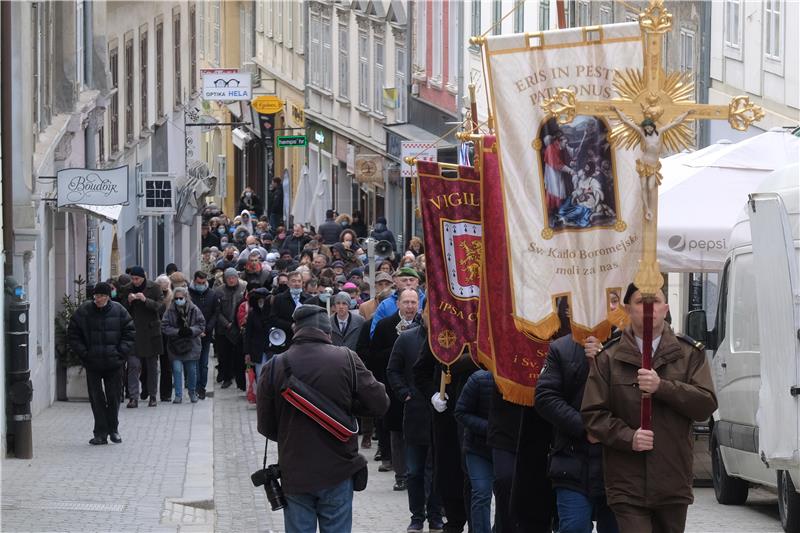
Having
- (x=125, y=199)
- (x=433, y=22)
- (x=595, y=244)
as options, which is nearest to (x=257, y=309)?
(x=125, y=199)

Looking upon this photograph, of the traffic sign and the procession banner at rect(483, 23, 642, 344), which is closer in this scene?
the procession banner at rect(483, 23, 642, 344)

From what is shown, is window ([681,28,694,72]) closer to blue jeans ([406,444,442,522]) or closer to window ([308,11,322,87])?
blue jeans ([406,444,442,522])

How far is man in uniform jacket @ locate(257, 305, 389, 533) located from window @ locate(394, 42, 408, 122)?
35233mm

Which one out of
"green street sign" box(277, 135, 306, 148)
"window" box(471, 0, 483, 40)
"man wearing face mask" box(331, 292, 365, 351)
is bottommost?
"man wearing face mask" box(331, 292, 365, 351)

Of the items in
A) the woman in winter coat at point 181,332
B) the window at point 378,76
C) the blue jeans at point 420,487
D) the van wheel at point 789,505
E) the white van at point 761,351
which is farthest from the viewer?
the window at point 378,76

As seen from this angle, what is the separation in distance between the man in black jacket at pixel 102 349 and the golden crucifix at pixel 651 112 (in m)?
9.93

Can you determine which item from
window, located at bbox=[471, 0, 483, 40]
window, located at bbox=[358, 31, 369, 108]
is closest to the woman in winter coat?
window, located at bbox=[471, 0, 483, 40]

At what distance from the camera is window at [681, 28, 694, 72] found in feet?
89.4

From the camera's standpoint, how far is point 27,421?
16.4m

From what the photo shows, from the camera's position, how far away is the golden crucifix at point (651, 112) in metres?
8.64

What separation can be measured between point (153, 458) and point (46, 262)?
6.27 metres

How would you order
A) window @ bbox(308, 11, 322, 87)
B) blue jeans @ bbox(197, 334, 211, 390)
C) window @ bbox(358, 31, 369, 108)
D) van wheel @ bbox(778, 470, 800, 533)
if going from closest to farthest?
van wheel @ bbox(778, 470, 800, 533) → blue jeans @ bbox(197, 334, 211, 390) → window @ bbox(358, 31, 369, 108) → window @ bbox(308, 11, 322, 87)

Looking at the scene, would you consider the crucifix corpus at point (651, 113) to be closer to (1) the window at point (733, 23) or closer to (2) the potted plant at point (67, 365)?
(2) the potted plant at point (67, 365)

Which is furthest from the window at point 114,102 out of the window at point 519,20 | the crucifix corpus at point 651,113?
the crucifix corpus at point 651,113
